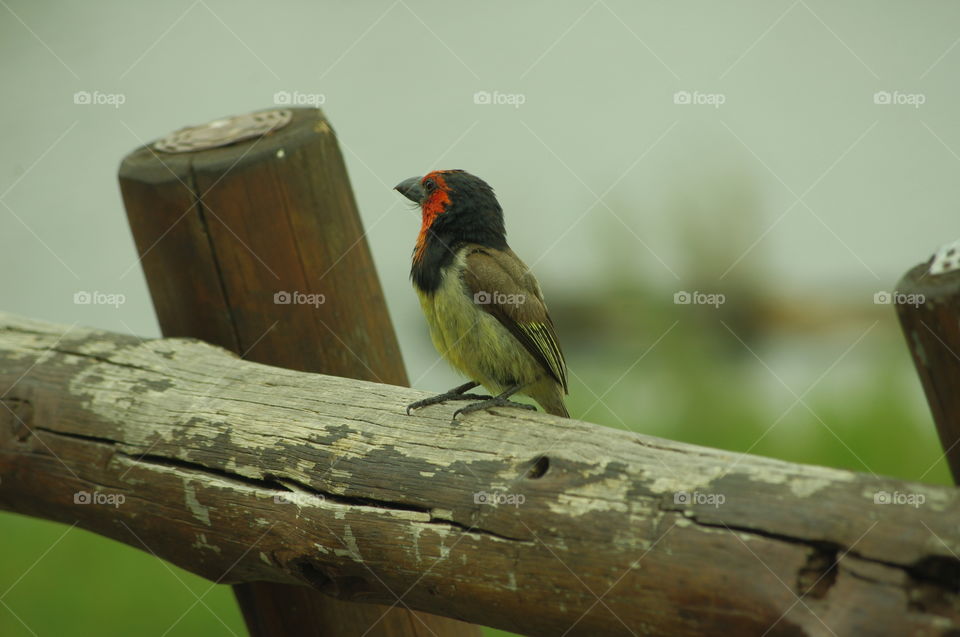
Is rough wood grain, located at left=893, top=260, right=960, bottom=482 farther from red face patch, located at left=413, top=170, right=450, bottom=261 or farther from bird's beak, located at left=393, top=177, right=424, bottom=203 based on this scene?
bird's beak, located at left=393, top=177, right=424, bottom=203

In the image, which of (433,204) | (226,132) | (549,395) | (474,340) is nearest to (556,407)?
(549,395)

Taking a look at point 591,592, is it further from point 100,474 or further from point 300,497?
point 100,474

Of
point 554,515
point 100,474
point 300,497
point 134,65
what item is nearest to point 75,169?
point 134,65

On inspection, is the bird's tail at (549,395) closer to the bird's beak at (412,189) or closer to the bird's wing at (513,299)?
the bird's wing at (513,299)

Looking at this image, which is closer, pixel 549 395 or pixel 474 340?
pixel 474 340

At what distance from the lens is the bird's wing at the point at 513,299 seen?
10.9 feet

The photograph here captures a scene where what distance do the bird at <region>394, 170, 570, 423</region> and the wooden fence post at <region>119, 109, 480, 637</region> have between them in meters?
0.22

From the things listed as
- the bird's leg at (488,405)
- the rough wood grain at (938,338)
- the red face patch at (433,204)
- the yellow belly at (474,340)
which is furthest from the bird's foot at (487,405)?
the rough wood grain at (938,338)

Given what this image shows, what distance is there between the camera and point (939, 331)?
1875mm

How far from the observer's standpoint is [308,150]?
3211 mm

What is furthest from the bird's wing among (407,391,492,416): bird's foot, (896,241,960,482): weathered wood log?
(896,241,960,482): weathered wood log

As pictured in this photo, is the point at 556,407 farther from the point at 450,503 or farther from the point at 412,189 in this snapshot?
the point at 450,503

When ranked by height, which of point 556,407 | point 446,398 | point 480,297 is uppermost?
point 480,297

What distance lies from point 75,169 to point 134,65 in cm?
83
